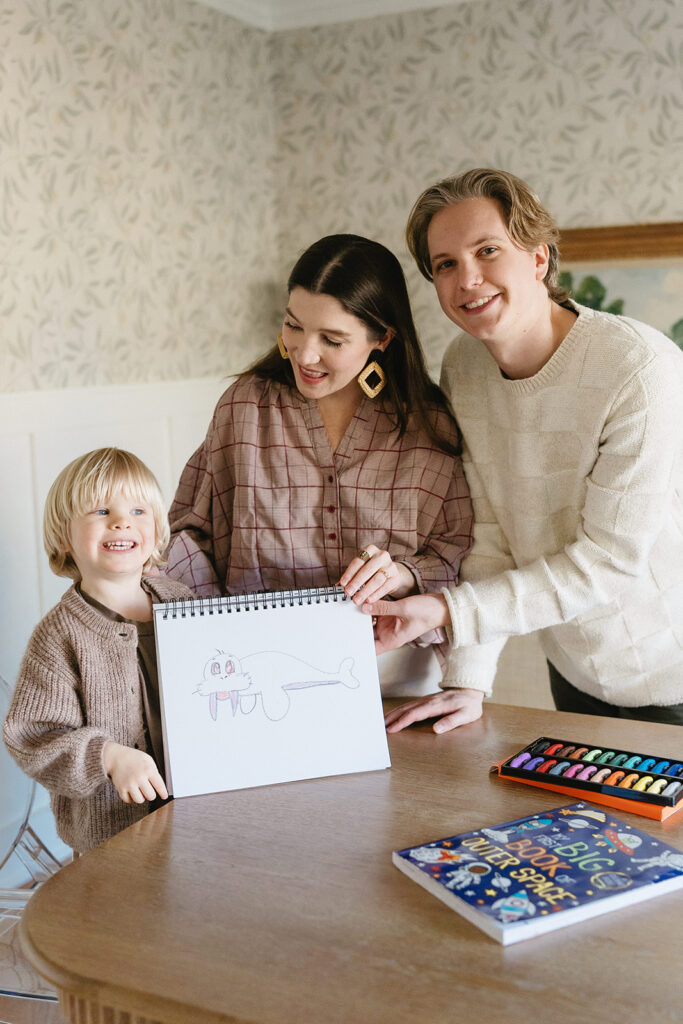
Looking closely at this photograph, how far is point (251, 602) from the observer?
4.47ft

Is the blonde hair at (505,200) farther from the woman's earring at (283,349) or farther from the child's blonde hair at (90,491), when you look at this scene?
the child's blonde hair at (90,491)

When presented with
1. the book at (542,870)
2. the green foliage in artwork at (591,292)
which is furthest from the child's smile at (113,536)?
the green foliage in artwork at (591,292)

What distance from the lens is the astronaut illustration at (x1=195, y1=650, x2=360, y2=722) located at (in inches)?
Answer: 51.8

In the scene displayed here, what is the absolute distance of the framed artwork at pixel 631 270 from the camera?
3.29m

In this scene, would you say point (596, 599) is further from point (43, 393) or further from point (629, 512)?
point (43, 393)

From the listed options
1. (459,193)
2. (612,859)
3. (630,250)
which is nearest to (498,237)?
(459,193)

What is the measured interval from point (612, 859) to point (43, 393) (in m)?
2.04

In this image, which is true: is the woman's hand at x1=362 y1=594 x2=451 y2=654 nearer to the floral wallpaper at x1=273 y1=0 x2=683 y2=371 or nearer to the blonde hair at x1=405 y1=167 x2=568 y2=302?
the blonde hair at x1=405 y1=167 x2=568 y2=302

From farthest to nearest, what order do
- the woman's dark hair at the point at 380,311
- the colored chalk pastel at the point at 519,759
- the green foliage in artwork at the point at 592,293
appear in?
the green foliage in artwork at the point at 592,293, the woman's dark hair at the point at 380,311, the colored chalk pastel at the point at 519,759

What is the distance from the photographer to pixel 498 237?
1473 millimetres

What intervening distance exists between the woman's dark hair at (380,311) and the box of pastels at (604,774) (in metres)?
0.53

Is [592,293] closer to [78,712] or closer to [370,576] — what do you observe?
[370,576]

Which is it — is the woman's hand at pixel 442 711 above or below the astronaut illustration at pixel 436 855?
above

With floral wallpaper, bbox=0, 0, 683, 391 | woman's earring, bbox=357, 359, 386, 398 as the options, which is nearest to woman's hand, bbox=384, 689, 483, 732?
woman's earring, bbox=357, 359, 386, 398
